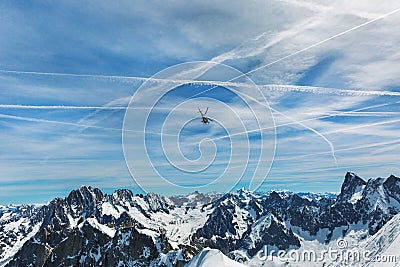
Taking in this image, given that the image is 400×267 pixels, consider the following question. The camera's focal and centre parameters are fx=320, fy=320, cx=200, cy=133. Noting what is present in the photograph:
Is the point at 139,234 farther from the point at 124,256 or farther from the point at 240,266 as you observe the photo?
the point at 240,266

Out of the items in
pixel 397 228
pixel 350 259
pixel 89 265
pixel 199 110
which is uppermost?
pixel 199 110

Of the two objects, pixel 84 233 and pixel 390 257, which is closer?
pixel 390 257

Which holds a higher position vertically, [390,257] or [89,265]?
[390,257]

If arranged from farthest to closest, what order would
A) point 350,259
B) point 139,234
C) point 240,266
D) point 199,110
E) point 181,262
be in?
point 139,234 < point 181,262 < point 350,259 < point 240,266 < point 199,110

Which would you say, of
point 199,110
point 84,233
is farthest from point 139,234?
point 199,110

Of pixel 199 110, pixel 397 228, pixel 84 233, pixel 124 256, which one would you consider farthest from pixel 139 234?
pixel 199 110

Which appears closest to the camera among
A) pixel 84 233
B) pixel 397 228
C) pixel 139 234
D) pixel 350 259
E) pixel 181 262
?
pixel 397 228

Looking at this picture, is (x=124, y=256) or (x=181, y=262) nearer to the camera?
(x=181, y=262)

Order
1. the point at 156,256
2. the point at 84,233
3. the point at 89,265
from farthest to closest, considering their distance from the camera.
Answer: the point at 84,233, the point at 89,265, the point at 156,256

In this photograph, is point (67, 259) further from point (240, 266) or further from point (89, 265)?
point (240, 266)
